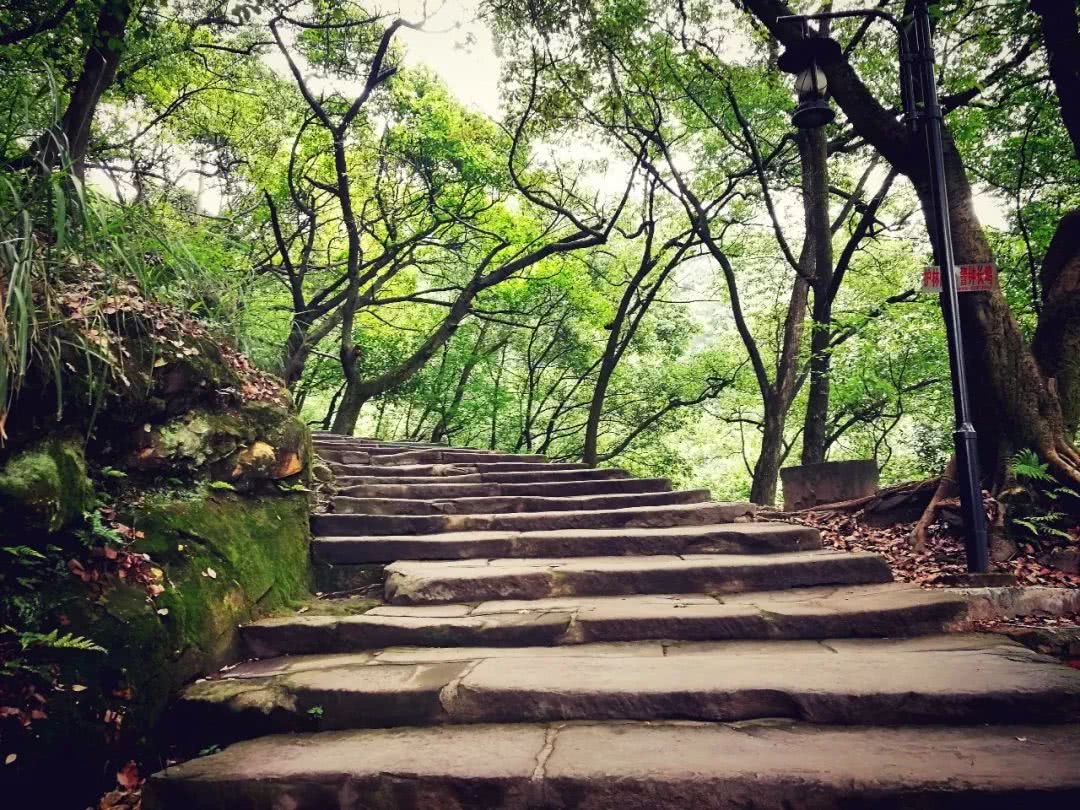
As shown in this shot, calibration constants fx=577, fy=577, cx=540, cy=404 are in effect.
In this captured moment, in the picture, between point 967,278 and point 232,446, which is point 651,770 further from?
point 967,278

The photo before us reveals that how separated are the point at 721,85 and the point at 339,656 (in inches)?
398

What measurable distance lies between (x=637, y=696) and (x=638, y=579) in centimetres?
116

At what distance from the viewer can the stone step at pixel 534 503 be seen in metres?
4.62

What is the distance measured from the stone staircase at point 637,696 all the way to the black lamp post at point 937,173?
70cm

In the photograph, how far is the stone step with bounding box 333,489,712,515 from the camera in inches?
182

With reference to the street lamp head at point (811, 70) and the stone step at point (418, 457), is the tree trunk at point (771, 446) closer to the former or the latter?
the stone step at point (418, 457)

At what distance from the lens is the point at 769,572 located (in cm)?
333

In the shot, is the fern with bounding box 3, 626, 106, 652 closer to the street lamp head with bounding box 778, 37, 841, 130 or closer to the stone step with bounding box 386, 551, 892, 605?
the stone step with bounding box 386, 551, 892, 605

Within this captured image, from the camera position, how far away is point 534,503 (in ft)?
16.1

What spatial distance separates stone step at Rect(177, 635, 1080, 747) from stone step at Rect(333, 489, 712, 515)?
6.60ft

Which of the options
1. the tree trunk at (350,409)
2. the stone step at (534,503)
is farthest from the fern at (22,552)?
the tree trunk at (350,409)

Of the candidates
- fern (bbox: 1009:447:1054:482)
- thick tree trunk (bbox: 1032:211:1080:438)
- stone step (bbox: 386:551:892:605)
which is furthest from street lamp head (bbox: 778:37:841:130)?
stone step (bbox: 386:551:892:605)

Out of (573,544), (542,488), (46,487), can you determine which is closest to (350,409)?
(542,488)

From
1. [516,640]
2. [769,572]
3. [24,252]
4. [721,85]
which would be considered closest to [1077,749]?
[769,572]
